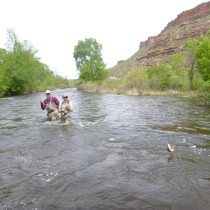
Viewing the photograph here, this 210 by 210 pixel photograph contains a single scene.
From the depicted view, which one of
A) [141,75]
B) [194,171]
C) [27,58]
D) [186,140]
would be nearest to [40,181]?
[194,171]

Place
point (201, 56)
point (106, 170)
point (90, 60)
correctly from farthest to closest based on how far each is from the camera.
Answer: point (90, 60) < point (201, 56) < point (106, 170)

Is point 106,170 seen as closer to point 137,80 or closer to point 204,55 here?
point 204,55

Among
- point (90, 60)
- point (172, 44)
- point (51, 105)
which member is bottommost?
point (51, 105)

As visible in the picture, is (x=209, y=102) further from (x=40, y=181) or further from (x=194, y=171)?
(x=40, y=181)

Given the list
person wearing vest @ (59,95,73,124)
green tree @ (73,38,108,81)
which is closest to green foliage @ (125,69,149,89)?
green tree @ (73,38,108,81)

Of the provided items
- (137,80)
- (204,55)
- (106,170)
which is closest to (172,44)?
(137,80)

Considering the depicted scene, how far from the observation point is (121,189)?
365cm

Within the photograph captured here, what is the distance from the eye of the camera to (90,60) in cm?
5578

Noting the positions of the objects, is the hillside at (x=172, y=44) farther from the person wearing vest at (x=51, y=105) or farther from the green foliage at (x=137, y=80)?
the person wearing vest at (x=51, y=105)

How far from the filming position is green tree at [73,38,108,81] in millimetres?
50938

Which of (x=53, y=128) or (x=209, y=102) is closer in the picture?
(x=53, y=128)

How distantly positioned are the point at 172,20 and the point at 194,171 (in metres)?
161

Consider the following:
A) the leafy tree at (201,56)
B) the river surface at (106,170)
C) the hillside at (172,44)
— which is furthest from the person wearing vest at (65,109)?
the hillside at (172,44)

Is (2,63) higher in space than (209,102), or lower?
higher
